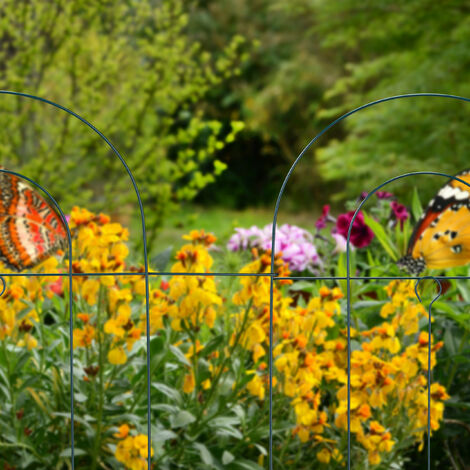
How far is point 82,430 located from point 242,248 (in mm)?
1032

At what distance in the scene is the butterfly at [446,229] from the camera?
128cm

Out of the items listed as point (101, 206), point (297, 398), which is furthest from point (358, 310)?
point (101, 206)

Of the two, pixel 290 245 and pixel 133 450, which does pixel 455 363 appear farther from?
pixel 133 450

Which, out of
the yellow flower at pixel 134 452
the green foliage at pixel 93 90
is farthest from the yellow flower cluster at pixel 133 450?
the green foliage at pixel 93 90

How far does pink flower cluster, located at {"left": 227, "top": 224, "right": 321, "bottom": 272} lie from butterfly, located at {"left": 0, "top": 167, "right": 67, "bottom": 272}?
0.65 meters

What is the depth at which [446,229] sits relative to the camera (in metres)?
1.30

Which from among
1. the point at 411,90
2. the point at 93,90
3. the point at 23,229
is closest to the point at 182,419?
the point at 23,229

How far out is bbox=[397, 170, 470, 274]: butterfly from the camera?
1280mm

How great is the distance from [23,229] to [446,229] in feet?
3.11

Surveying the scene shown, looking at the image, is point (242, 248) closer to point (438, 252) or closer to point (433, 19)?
point (438, 252)

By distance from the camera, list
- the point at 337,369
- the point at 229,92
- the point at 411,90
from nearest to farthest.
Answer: the point at 337,369, the point at 411,90, the point at 229,92

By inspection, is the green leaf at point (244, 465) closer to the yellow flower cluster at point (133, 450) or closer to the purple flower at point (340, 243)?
the yellow flower cluster at point (133, 450)

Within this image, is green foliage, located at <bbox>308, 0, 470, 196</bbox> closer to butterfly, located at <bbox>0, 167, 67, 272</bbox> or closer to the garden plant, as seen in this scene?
the garden plant

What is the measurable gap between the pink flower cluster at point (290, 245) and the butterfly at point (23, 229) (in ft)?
2.13
